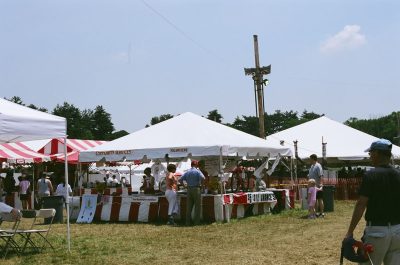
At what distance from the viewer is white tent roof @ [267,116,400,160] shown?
90.0 ft

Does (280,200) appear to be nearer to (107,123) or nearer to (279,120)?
(107,123)

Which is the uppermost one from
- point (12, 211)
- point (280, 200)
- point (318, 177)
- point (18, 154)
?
point (18, 154)

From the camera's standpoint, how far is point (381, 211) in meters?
4.73

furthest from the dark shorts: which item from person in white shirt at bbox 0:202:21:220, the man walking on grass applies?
person in white shirt at bbox 0:202:21:220

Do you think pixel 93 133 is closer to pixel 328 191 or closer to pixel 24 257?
pixel 328 191

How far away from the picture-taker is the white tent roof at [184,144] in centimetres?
1507

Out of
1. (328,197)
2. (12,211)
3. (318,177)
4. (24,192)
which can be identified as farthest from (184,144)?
(24,192)

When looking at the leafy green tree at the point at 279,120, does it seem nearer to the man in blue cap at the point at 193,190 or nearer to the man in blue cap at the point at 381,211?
the man in blue cap at the point at 193,190

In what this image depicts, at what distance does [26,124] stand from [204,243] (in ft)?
12.4

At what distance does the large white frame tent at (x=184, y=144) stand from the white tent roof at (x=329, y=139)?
33.4 ft

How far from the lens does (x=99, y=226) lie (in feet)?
47.0

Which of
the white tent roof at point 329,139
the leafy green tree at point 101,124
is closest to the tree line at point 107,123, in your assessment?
the leafy green tree at point 101,124

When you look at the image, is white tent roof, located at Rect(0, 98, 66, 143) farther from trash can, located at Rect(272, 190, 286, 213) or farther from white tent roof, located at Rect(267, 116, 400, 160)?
white tent roof, located at Rect(267, 116, 400, 160)

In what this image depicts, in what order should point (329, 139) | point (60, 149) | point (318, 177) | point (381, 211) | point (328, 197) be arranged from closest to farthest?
1. point (381, 211)
2. point (318, 177)
3. point (328, 197)
4. point (60, 149)
5. point (329, 139)
